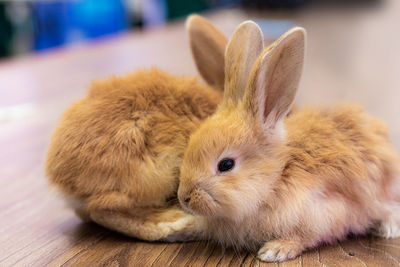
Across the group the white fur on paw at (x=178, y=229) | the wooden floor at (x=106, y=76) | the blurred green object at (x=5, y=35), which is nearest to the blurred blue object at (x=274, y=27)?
the wooden floor at (x=106, y=76)

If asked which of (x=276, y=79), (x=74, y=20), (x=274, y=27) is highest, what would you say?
(x=276, y=79)

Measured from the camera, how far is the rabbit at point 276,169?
96 centimetres

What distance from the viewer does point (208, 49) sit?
1.31m

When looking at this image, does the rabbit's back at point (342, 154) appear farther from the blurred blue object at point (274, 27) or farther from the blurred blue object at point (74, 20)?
the blurred blue object at point (74, 20)

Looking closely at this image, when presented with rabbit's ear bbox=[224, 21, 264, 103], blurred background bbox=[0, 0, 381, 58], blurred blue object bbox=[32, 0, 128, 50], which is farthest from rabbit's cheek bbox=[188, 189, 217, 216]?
blurred blue object bbox=[32, 0, 128, 50]

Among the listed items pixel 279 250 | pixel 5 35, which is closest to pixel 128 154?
pixel 279 250

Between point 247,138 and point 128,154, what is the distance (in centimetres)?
28

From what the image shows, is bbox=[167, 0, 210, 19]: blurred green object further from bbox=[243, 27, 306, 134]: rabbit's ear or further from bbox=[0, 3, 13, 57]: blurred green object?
bbox=[243, 27, 306, 134]: rabbit's ear

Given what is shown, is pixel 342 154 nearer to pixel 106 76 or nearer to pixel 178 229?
pixel 178 229

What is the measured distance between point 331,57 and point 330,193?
282 cm

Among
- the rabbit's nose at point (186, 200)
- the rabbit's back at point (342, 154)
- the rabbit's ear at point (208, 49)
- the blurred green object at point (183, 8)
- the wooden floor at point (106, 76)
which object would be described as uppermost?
the rabbit's ear at point (208, 49)

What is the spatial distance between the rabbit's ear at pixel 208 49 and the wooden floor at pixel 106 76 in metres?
0.22

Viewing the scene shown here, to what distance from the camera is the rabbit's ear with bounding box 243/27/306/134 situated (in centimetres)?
94

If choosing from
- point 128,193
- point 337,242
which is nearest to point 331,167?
point 337,242
